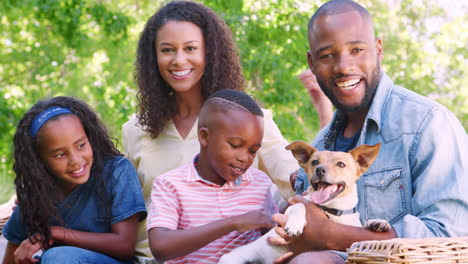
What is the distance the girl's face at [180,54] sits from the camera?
3951 millimetres

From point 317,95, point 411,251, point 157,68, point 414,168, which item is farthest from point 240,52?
point 411,251

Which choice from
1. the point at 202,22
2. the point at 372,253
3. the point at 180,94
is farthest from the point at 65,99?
the point at 372,253

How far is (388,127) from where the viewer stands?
305cm

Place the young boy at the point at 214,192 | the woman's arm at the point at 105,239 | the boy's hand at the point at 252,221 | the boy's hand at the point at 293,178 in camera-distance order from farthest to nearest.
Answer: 1. the boy's hand at the point at 293,178
2. the woman's arm at the point at 105,239
3. the young boy at the point at 214,192
4. the boy's hand at the point at 252,221

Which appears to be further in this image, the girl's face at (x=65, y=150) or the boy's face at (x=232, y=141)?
the girl's face at (x=65, y=150)

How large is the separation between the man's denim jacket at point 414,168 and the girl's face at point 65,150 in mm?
1522

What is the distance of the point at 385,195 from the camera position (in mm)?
2967

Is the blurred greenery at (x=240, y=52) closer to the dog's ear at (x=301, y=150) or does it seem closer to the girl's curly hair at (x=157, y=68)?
the girl's curly hair at (x=157, y=68)

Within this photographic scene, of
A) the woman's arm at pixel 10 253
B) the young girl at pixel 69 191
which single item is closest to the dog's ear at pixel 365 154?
the young girl at pixel 69 191

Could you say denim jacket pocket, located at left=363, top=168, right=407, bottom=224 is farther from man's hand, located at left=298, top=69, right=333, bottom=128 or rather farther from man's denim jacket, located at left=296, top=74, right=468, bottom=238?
man's hand, located at left=298, top=69, right=333, bottom=128

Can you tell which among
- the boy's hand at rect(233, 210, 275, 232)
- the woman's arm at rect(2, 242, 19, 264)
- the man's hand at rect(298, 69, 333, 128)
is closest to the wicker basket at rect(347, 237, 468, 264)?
the boy's hand at rect(233, 210, 275, 232)

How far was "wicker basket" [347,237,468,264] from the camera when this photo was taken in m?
2.22

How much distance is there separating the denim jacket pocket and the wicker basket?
0.52 metres

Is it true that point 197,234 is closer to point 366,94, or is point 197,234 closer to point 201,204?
point 201,204
